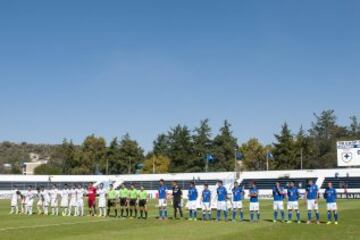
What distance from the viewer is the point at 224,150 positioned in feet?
419

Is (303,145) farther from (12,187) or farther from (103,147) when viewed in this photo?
(12,187)

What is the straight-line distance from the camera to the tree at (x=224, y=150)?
413ft

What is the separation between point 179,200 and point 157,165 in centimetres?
9254

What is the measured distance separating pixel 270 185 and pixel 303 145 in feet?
117

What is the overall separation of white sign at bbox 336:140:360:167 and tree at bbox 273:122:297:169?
37.3m

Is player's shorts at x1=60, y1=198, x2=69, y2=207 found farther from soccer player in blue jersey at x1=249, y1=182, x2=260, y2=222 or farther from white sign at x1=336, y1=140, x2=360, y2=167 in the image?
white sign at x1=336, y1=140, x2=360, y2=167

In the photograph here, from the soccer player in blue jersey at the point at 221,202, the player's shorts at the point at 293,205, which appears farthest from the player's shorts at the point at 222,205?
the player's shorts at the point at 293,205

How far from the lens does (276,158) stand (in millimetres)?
115062

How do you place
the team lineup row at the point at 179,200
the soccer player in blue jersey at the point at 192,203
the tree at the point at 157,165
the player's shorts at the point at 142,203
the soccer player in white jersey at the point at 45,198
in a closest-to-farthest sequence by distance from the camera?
the team lineup row at the point at 179,200, the soccer player in blue jersey at the point at 192,203, the player's shorts at the point at 142,203, the soccer player in white jersey at the point at 45,198, the tree at the point at 157,165

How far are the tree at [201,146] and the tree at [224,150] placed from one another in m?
1.85

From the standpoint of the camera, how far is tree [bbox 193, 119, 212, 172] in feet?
414

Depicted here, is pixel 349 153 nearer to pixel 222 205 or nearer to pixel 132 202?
pixel 132 202

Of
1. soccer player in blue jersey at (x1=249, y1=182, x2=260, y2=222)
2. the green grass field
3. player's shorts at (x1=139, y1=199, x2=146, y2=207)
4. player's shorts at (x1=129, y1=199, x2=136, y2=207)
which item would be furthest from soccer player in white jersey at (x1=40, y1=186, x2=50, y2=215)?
soccer player in blue jersey at (x1=249, y1=182, x2=260, y2=222)

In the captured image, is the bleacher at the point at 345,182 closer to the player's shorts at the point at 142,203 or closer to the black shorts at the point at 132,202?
the black shorts at the point at 132,202
